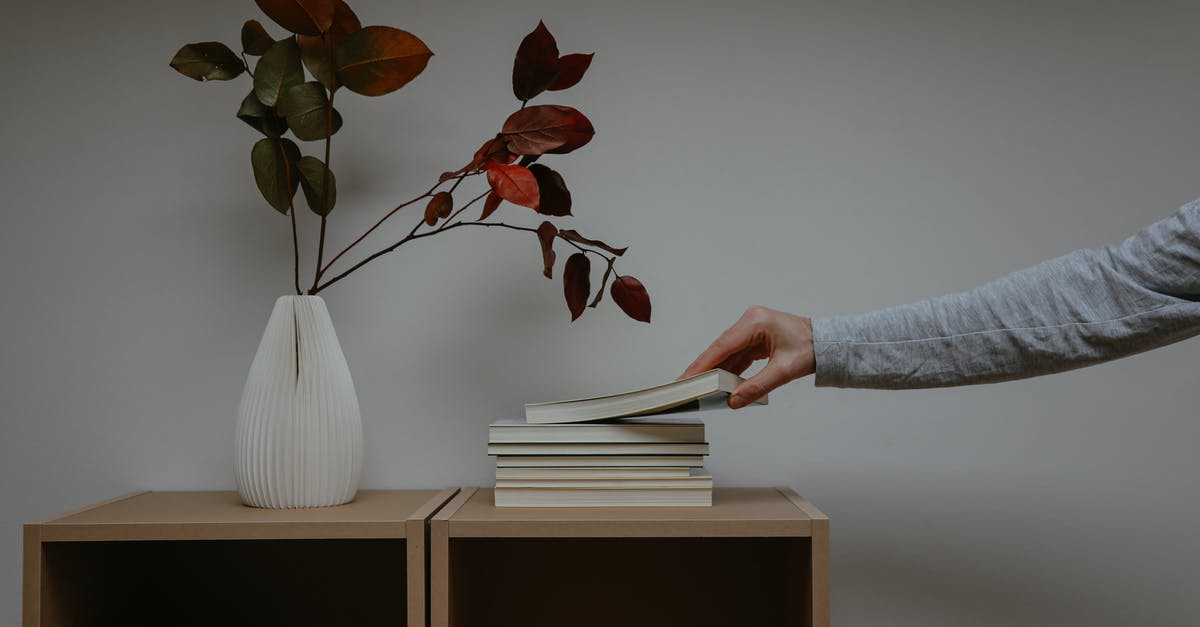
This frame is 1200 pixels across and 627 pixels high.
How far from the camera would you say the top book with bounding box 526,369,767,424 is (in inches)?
44.6

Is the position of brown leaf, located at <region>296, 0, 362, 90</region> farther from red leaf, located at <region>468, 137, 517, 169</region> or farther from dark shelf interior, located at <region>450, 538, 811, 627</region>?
dark shelf interior, located at <region>450, 538, 811, 627</region>

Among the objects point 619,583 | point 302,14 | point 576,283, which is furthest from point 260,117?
point 619,583

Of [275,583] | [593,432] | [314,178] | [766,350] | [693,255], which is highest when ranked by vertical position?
[314,178]

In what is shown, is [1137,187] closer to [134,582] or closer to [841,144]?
[841,144]

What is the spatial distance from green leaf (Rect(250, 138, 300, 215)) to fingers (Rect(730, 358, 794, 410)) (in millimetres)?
733

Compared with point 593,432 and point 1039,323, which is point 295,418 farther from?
point 1039,323

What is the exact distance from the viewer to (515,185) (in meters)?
1.15

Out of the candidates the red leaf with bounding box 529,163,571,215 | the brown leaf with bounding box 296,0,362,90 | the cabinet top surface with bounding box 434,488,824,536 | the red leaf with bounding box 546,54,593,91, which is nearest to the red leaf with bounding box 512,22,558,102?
the red leaf with bounding box 546,54,593,91

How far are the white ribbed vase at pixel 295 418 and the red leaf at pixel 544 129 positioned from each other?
1.23 ft

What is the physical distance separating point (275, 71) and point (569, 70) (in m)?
0.42

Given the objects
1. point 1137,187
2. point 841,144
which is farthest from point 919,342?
point 1137,187

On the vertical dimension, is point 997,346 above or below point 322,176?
below

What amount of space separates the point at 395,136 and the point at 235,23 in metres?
0.35

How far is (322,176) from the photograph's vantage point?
4.43 ft
